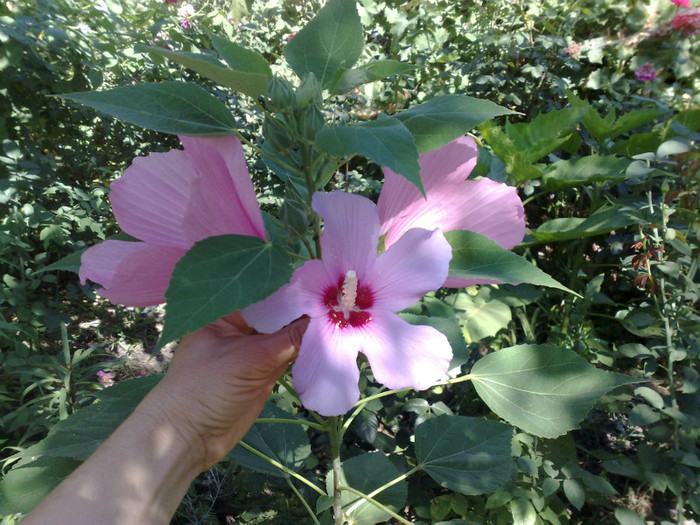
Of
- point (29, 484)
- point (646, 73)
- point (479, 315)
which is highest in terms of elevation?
point (29, 484)

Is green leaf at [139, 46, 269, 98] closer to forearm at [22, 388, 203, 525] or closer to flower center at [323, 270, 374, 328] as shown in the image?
flower center at [323, 270, 374, 328]

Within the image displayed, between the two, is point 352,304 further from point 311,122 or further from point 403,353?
point 311,122

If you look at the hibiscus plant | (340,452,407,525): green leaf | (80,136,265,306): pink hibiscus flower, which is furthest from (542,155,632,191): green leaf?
(80,136,265,306): pink hibiscus flower

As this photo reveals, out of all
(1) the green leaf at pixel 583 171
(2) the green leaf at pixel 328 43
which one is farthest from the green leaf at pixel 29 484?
(1) the green leaf at pixel 583 171

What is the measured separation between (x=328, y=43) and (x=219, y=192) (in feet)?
0.83

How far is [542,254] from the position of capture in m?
2.51

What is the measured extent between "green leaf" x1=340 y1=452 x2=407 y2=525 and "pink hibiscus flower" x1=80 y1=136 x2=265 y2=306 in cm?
72

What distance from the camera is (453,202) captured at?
0.55 metres

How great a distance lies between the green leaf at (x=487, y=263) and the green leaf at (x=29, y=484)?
76 centimetres

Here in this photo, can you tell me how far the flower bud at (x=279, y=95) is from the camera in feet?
1.62

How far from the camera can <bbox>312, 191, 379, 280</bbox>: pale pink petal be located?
481mm

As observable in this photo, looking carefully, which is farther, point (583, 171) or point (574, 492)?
point (583, 171)

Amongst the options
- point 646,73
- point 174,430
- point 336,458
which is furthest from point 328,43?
point 646,73

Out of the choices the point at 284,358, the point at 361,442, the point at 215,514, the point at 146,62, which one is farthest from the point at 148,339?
the point at 284,358
